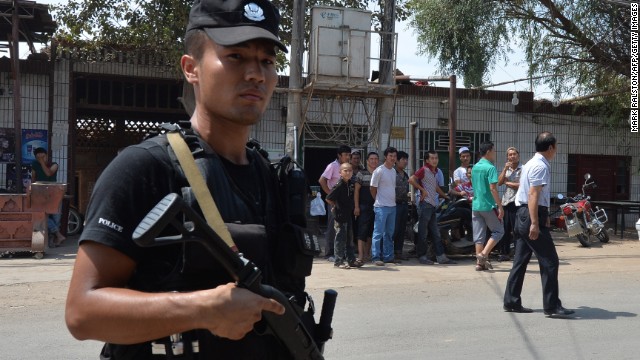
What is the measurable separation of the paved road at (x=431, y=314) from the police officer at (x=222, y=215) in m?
4.04

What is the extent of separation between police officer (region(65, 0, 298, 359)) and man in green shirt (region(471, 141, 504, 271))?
27.6 feet

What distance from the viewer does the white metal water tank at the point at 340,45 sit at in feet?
42.3

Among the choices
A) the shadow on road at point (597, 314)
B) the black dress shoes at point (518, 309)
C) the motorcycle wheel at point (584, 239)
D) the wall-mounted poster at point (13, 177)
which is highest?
the wall-mounted poster at point (13, 177)

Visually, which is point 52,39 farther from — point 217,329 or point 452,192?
point 217,329

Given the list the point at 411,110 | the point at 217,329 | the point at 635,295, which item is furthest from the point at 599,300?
the point at 411,110

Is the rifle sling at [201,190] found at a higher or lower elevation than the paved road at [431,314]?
higher

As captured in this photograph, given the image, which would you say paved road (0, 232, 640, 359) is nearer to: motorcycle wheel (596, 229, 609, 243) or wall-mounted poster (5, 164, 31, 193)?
motorcycle wheel (596, 229, 609, 243)

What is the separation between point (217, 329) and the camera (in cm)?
156

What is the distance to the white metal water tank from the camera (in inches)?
508

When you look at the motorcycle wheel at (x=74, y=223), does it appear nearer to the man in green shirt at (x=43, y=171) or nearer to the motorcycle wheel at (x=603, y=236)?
the man in green shirt at (x=43, y=171)

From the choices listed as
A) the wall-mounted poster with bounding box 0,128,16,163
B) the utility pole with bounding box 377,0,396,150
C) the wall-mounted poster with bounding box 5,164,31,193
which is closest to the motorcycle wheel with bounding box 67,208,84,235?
the wall-mounted poster with bounding box 5,164,31,193

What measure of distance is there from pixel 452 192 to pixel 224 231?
10.5m

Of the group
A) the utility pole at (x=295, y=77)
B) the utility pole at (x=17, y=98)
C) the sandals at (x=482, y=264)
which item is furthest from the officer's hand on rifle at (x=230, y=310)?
the utility pole at (x=17, y=98)

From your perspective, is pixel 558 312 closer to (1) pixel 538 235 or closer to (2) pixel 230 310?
(1) pixel 538 235
